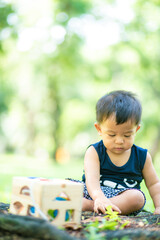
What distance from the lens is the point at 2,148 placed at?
91.1 ft

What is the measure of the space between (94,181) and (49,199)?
802 millimetres

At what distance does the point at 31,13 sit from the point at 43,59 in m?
2.01

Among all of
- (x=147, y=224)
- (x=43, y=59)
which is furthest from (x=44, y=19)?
(x=147, y=224)

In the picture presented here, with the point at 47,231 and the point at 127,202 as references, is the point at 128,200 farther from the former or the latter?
the point at 47,231

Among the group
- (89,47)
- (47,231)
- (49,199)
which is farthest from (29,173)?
(89,47)

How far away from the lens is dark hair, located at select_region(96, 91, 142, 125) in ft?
7.81

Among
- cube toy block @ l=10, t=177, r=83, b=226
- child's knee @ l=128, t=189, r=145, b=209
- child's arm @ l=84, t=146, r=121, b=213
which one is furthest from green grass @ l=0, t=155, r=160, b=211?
cube toy block @ l=10, t=177, r=83, b=226

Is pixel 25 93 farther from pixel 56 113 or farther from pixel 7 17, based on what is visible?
pixel 7 17

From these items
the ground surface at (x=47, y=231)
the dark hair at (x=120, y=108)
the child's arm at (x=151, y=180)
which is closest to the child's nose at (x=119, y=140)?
the dark hair at (x=120, y=108)

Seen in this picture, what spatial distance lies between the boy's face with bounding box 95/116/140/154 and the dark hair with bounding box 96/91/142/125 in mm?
36

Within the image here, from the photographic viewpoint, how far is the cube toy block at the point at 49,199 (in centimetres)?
160

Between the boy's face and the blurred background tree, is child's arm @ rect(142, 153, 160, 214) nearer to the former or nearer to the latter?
the boy's face

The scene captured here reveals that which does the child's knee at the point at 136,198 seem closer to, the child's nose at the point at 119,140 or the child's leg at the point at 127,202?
the child's leg at the point at 127,202

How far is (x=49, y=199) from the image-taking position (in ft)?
5.35
